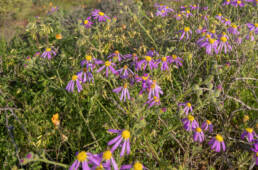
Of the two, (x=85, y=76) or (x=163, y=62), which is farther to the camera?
Answer: (x=163, y=62)

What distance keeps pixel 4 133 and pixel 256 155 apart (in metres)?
2.34

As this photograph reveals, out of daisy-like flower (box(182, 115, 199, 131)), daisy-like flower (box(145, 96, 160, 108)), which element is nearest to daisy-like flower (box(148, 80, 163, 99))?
daisy-like flower (box(145, 96, 160, 108))

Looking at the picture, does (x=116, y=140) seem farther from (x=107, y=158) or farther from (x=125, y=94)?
(x=125, y=94)

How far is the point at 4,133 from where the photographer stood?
2219mm

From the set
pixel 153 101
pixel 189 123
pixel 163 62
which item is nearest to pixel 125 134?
pixel 153 101

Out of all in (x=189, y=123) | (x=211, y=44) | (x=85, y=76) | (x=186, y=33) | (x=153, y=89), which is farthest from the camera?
(x=186, y=33)

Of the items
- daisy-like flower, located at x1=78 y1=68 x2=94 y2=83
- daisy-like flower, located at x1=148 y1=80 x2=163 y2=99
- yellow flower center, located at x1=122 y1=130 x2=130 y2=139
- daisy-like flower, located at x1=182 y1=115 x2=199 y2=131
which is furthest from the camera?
daisy-like flower, located at x1=78 y1=68 x2=94 y2=83

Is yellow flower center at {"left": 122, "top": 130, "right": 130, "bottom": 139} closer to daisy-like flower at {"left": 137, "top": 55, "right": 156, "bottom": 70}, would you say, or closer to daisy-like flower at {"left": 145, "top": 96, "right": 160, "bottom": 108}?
daisy-like flower at {"left": 145, "top": 96, "right": 160, "bottom": 108}

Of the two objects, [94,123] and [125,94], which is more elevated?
[125,94]

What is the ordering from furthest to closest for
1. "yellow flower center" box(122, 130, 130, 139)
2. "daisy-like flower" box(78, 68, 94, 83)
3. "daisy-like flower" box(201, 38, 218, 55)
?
"daisy-like flower" box(201, 38, 218, 55)
"daisy-like flower" box(78, 68, 94, 83)
"yellow flower center" box(122, 130, 130, 139)

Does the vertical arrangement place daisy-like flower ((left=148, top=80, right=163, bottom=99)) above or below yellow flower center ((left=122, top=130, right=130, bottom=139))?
above

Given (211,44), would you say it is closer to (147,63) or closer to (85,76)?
(147,63)

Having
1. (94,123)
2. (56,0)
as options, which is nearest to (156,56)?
(94,123)

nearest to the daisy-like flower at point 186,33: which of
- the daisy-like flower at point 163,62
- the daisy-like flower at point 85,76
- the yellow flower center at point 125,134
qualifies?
the daisy-like flower at point 163,62
